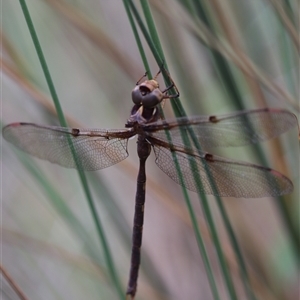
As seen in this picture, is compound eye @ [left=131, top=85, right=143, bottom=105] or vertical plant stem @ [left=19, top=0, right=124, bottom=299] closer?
vertical plant stem @ [left=19, top=0, right=124, bottom=299]

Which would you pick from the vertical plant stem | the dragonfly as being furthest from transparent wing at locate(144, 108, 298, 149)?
the vertical plant stem

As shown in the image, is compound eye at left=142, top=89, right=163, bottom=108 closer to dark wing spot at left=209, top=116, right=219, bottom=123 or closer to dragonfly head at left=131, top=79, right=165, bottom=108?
dragonfly head at left=131, top=79, right=165, bottom=108

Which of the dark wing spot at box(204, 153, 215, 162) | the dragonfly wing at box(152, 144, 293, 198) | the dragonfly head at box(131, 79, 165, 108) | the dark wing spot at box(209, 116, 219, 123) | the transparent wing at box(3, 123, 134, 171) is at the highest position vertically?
the dragonfly head at box(131, 79, 165, 108)

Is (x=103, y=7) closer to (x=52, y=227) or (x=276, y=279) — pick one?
(x=52, y=227)

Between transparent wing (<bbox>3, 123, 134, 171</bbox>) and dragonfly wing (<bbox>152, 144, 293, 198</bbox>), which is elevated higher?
transparent wing (<bbox>3, 123, 134, 171</bbox>)

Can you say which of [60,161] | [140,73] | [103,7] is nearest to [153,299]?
[60,161]

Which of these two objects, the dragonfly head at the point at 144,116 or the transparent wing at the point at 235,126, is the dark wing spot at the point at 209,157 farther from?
the dragonfly head at the point at 144,116

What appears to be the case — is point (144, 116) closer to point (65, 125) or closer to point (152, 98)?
point (152, 98)
